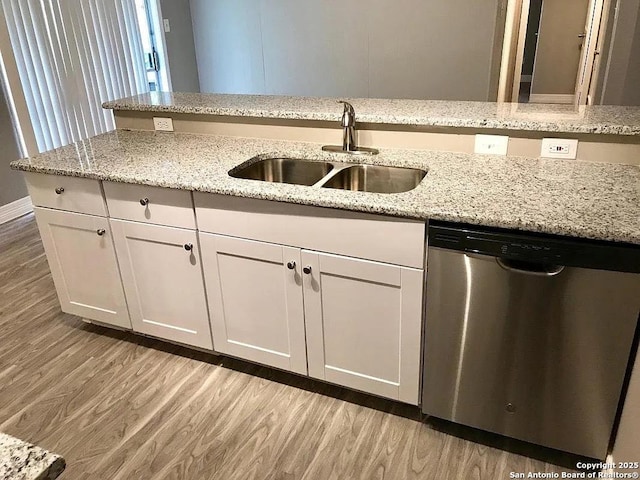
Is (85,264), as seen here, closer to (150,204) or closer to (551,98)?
(150,204)

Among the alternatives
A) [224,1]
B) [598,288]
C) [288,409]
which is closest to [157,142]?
[288,409]

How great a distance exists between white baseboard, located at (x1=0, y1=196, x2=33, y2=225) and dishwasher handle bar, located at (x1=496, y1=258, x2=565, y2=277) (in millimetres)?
3923

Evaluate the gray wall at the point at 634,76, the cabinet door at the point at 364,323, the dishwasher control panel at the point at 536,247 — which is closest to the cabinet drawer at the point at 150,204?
the cabinet door at the point at 364,323

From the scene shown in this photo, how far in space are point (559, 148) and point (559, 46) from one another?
719 cm

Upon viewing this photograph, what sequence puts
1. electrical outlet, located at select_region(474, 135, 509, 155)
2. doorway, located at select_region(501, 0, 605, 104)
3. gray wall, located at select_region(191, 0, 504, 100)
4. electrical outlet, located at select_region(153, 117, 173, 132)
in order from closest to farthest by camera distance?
electrical outlet, located at select_region(474, 135, 509, 155) → electrical outlet, located at select_region(153, 117, 173, 132) → gray wall, located at select_region(191, 0, 504, 100) → doorway, located at select_region(501, 0, 605, 104)

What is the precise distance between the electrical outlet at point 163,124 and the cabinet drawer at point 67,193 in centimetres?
64

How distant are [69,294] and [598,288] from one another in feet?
7.60

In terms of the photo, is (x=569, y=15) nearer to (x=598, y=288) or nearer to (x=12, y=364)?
(x=598, y=288)

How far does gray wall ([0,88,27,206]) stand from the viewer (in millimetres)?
3926

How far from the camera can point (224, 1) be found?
4977 mm

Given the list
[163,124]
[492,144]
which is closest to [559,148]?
[492,144]

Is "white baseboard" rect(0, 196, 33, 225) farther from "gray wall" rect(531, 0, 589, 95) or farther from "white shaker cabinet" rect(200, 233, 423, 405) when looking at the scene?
"gray wall" rect(531, 0, 589, 95)

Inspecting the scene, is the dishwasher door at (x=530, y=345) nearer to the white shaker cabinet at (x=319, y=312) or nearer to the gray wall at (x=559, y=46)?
the white shaker cabinet at (x=319, y=312)

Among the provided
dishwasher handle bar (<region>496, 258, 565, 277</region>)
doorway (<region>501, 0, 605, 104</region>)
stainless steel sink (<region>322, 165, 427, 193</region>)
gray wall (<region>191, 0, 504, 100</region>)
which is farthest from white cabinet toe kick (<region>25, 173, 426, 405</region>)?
doorway (<region>501, 0, 605, 104</region>)
